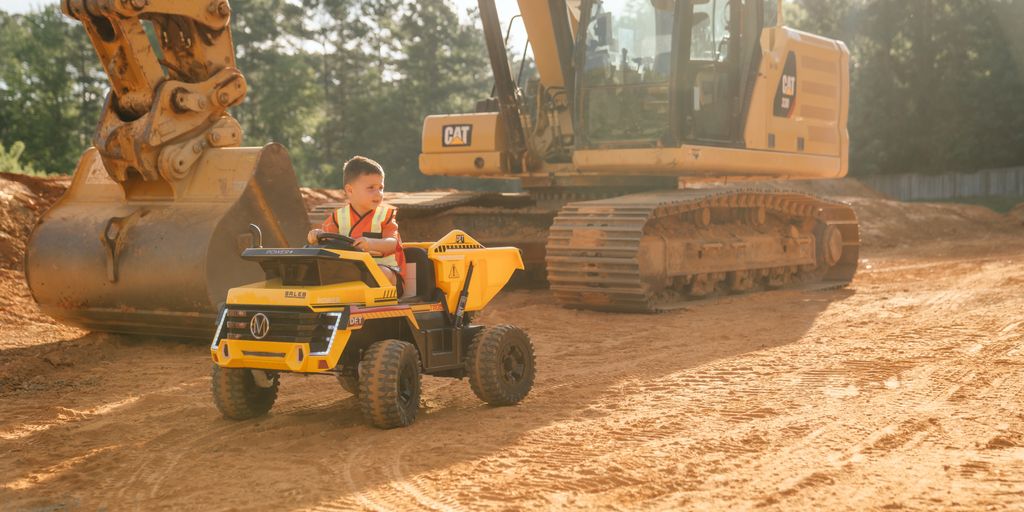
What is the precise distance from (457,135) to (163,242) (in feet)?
17.4

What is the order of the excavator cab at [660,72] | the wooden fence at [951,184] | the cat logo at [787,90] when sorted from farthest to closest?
the wooden fence at [951,184]
the cat logo at [787,90]
the excavator cab at [660,72]

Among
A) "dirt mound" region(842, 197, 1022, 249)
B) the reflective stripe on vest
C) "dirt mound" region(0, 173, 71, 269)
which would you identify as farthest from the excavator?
"dirt mound" region(842, 197, 1022, 249)

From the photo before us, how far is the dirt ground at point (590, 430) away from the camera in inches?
167

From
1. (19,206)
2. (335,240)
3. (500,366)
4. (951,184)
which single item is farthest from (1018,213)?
(335,240)

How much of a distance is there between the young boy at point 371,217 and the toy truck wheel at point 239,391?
78 cm

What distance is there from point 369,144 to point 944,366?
35.4 m

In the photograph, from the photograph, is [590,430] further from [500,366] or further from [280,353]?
[280,353]

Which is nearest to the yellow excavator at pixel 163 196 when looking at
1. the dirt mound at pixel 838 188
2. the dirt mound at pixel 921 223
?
the dirt mound at pixel 921 223

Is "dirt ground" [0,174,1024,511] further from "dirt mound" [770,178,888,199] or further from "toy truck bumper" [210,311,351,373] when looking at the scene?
"dirt mound" [770,178,888,199]

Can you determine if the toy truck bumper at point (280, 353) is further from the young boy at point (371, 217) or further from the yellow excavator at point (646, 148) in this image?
the yellow excavator at point (646, 148)

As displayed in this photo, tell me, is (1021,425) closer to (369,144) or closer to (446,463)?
(446,463)

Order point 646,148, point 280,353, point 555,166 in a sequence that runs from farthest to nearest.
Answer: point 555,166, point 646,148, point 280,353

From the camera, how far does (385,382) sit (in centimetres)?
528

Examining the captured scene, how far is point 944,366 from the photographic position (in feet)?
23.3
